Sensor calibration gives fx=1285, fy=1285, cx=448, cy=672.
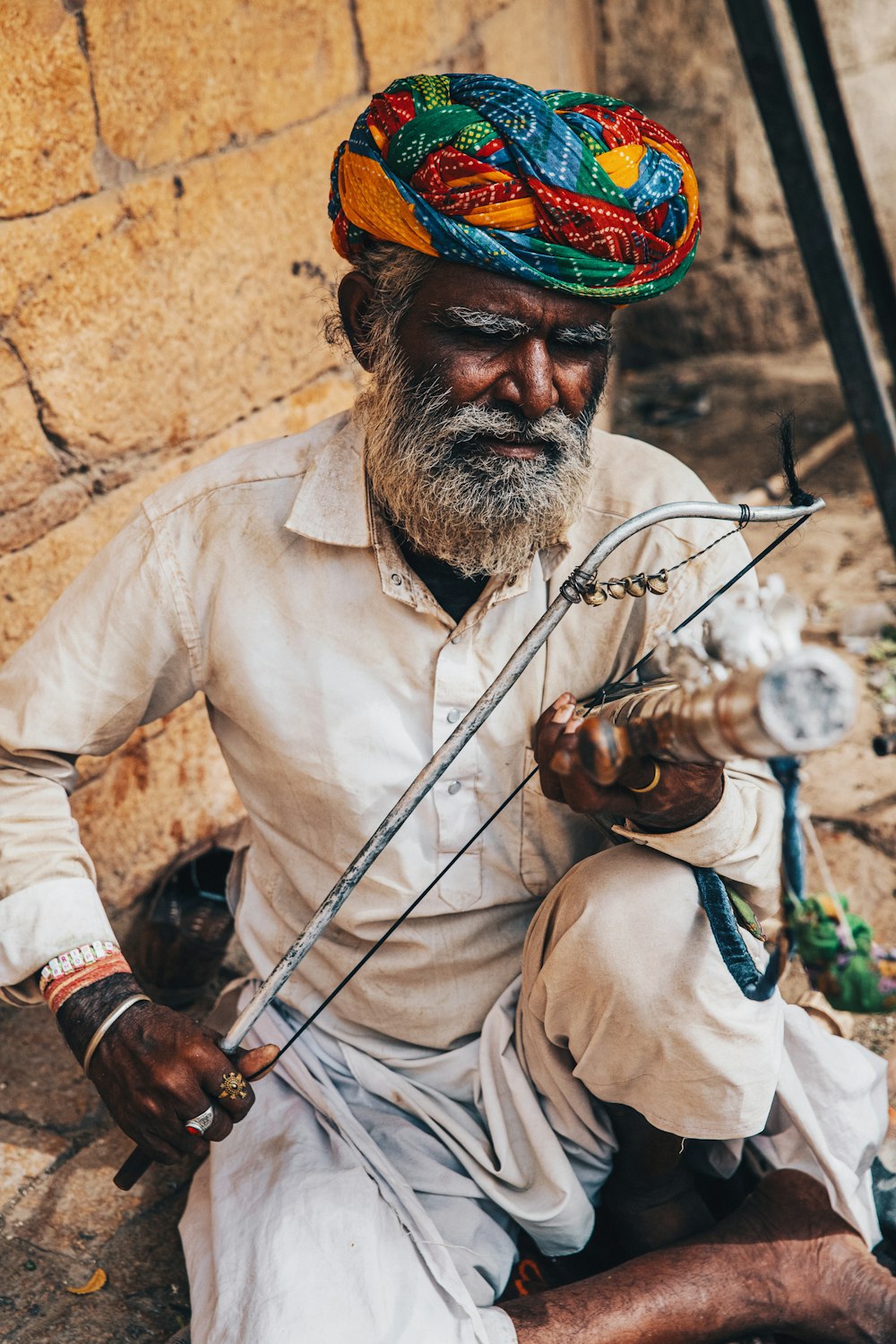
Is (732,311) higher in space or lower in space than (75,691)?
lower

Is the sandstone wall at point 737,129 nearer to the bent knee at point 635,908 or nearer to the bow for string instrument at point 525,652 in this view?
the bow for string instrument at point 525,652

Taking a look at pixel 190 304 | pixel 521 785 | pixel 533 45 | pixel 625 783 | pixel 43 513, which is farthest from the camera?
pixel 533 45

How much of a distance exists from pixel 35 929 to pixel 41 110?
161cm

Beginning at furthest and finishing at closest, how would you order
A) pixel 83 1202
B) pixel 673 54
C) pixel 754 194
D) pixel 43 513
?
pixel 754 194 < pixel 673 54 < pixel 43 513 < pixel 83 1202

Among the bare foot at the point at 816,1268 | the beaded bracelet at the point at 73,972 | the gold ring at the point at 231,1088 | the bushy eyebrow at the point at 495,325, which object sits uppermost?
the bushy eyebrow at the point at 495,325

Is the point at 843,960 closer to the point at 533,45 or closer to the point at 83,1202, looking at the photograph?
the point at 83,1202

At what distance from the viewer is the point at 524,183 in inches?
73.1

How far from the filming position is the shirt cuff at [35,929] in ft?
6.31

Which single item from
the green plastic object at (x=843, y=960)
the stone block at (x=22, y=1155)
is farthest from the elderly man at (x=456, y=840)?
the stone block at (x=22, y=1155)

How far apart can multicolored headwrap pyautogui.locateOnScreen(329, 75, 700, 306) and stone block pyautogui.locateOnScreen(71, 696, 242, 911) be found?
142 cm

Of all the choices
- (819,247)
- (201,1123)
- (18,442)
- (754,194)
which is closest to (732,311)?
(754,194)

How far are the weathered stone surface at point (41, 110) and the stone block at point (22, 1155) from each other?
5.75ft

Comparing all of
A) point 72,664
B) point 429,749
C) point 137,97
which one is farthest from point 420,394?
point 137,97

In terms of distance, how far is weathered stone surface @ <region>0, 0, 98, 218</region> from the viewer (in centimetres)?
245
